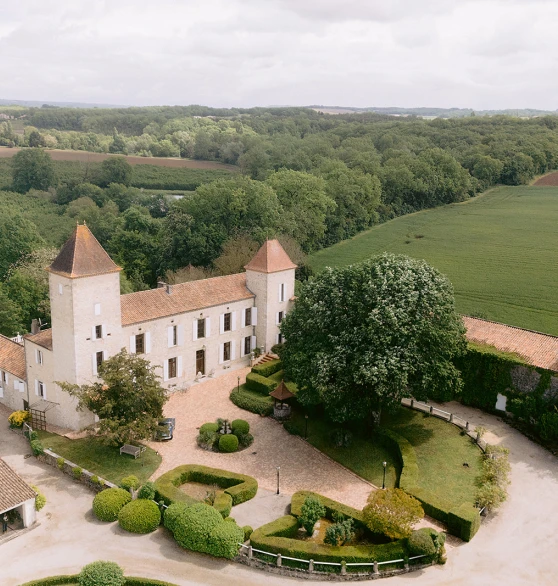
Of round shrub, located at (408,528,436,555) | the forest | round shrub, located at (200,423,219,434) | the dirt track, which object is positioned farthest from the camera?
the dirt track

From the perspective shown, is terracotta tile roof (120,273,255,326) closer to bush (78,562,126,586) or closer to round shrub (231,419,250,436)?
round shrub (231,419,250,436)

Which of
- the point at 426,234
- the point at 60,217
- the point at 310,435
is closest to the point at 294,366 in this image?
the point at 310,435

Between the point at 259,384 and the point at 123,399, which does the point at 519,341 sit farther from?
the point at 123,399

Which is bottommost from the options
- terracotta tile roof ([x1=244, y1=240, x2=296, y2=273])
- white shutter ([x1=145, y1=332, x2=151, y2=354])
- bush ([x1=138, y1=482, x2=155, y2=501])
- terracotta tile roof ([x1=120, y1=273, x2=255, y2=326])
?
bush ([x1=138, y1=482, x2=155, y2=501])

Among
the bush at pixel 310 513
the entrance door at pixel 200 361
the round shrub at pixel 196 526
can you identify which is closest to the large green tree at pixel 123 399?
the round shrub at pixel 196 526

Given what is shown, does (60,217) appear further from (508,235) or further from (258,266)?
(508,235)

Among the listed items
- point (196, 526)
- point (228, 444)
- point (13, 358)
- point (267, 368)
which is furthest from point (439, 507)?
point (13, 358)

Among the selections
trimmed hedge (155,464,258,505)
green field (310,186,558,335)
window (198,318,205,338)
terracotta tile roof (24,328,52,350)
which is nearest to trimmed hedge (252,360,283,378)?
window (198,318,205,338)
